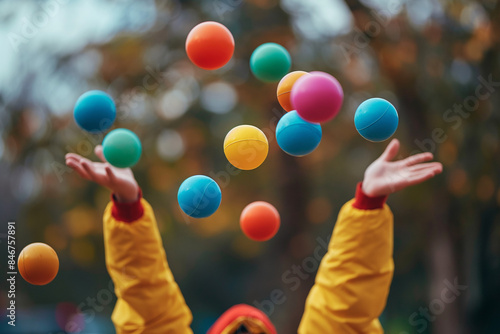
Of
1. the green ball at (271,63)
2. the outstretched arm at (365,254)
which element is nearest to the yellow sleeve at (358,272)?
the outstretched arm at (365,254)

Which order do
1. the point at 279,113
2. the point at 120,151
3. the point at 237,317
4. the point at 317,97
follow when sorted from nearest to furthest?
1. the point at 317,97
2. the point at 120,151
3. the point at 237,317
4. the point at 279,113

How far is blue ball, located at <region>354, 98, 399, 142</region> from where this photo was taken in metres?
2.29

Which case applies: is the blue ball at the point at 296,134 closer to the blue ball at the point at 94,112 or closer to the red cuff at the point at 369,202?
the red cuff at the point at 369,202

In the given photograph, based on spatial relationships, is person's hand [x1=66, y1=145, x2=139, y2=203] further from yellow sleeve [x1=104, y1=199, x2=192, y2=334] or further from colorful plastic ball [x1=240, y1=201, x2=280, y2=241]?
colorful plastic ball [x1=240, y1=201, x2=280, y2=241]

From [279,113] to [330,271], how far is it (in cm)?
540

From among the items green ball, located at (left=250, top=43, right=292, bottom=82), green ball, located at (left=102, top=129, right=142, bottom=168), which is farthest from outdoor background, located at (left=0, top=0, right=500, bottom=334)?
green ball, located at (left=102, top=129, right=142, bottom=168)

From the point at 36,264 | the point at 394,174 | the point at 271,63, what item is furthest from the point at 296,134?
the point at 36,264

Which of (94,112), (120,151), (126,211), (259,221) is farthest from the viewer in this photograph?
(259,221)

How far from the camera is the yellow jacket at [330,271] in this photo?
2.33 m

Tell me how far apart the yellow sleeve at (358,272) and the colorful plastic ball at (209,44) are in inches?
33.5

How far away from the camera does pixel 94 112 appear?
2.63 m

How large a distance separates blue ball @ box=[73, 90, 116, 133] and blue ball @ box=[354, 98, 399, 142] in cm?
111

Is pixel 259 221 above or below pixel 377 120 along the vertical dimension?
below

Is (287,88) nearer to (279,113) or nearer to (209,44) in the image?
(209,44)
